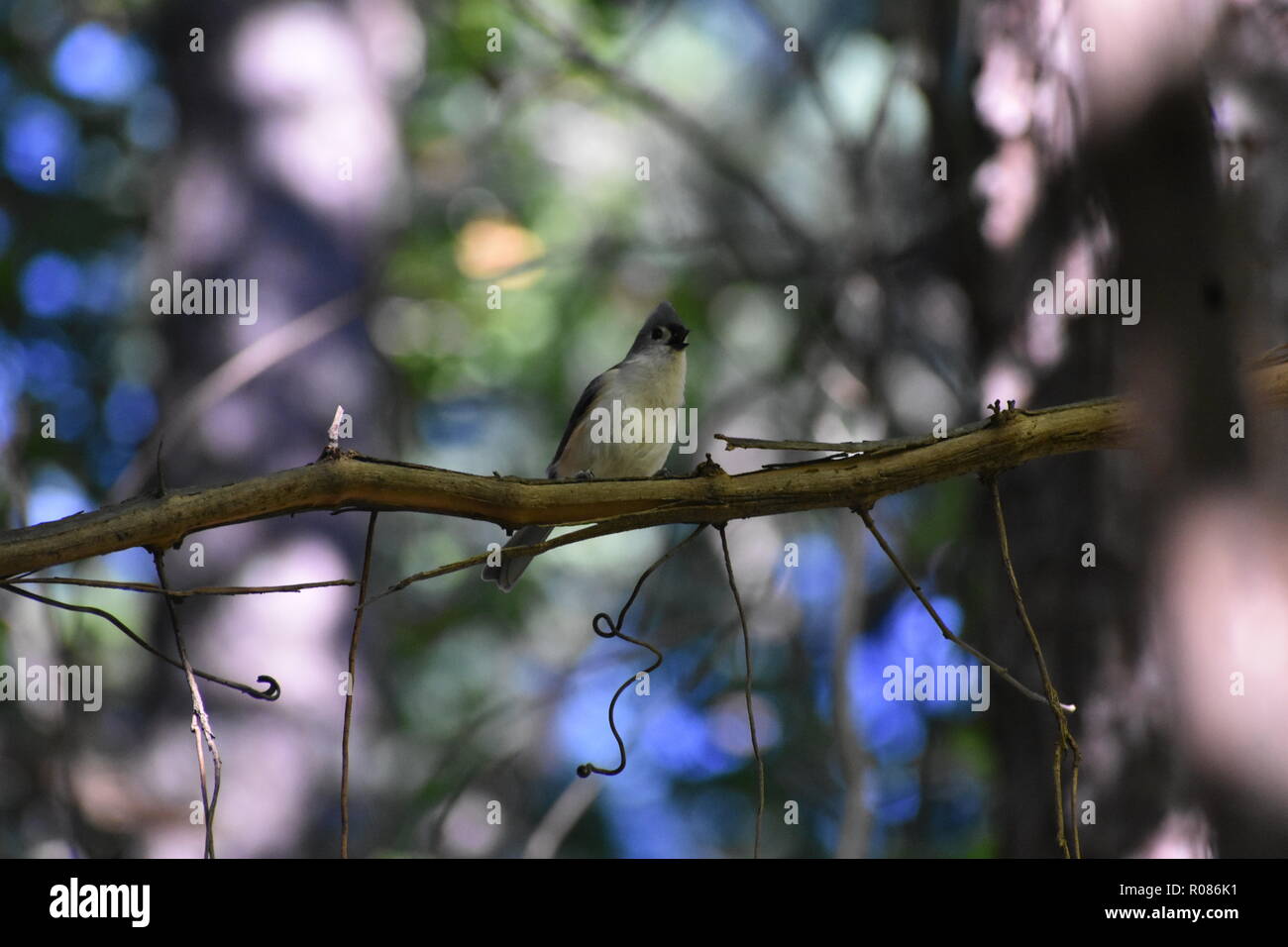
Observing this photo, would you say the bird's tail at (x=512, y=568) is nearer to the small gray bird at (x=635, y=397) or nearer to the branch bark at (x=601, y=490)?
the small gray bird at (x=635, y=397)

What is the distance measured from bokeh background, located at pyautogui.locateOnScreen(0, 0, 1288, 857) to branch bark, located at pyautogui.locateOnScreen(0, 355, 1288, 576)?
374mm

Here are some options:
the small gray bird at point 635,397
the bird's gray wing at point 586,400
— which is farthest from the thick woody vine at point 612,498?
the bird's gray wing at point 586,400

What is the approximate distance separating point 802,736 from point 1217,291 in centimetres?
461

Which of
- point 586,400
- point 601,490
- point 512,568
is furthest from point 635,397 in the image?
point 601,490

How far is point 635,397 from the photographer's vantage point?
12.8ft

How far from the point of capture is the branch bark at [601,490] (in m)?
1.46

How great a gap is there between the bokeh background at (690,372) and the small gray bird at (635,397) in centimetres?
84

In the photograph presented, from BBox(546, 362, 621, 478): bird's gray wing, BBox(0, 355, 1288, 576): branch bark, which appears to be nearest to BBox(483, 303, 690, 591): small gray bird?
BBox(546, 362, 621, 478): bird's gray wing

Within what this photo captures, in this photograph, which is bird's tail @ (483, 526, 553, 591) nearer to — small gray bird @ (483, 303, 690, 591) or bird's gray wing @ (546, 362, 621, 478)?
small gray bird @ (483, 303, 690, 591)

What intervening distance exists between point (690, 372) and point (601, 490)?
5256 mm

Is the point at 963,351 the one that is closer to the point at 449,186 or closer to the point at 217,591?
the point at 449,186

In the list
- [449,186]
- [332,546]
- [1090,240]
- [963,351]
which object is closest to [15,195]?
[449,186]

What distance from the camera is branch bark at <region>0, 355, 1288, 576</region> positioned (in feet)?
4.80

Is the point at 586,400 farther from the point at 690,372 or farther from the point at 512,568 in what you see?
the point at 690,372
